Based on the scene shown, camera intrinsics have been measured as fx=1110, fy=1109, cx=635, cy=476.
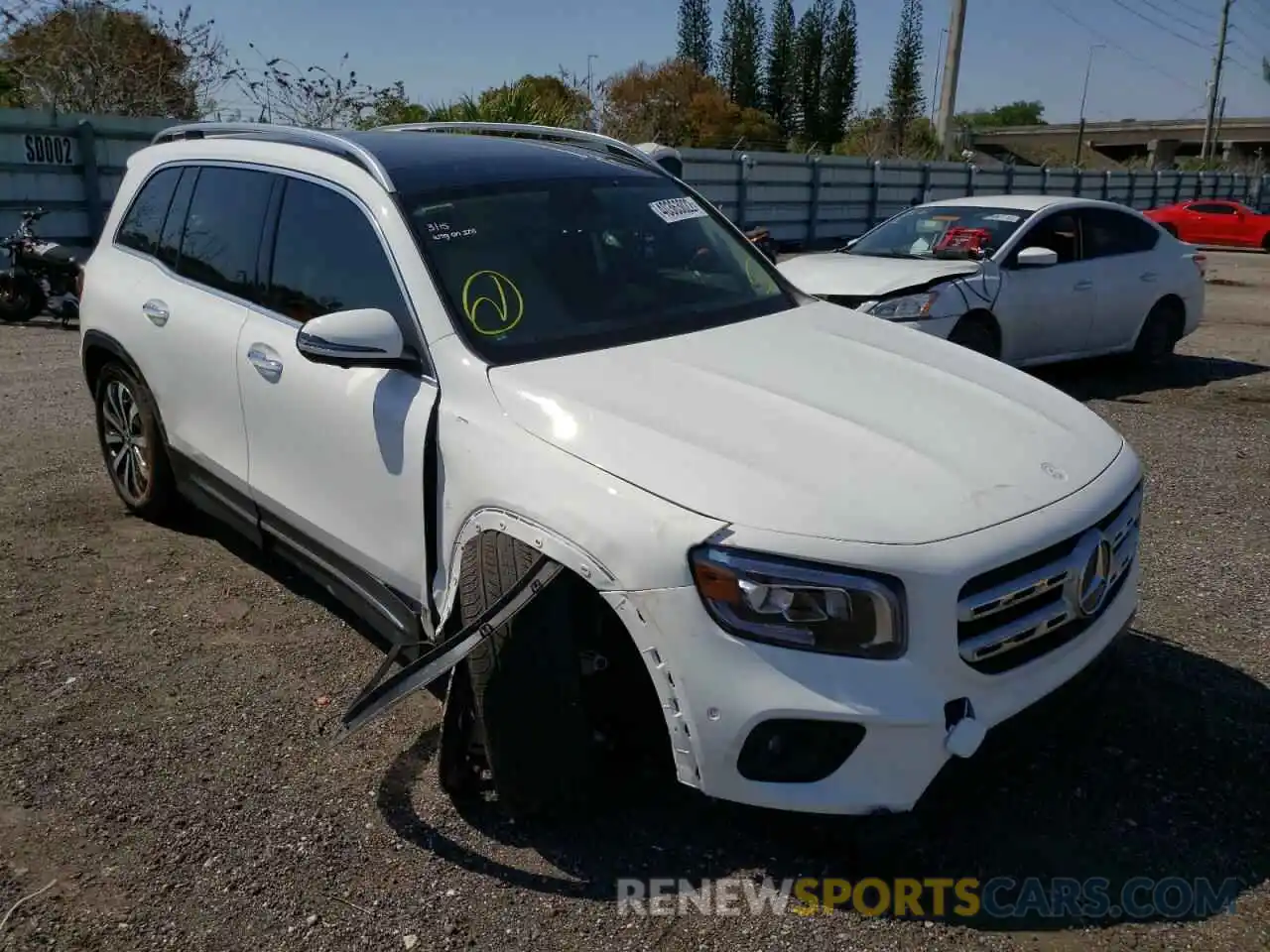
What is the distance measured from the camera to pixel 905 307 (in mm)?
7758

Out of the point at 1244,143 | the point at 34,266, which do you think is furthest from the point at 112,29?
the point at 1244,143

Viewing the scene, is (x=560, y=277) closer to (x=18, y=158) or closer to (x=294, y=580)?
(x=294, y=580)

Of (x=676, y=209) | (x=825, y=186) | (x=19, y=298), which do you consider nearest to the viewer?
(x=676, y=209)

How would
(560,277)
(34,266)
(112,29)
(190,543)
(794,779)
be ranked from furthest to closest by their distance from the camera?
(112,29)
(34,266)
(190,543)
(560,277)
(794,779)

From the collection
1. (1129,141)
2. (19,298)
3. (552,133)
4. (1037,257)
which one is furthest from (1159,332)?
(1129,141)

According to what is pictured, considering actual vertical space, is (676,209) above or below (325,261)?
above

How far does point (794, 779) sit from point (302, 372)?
6.83ft

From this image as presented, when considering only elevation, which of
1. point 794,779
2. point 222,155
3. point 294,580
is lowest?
point 294,580

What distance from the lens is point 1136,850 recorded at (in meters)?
2.91

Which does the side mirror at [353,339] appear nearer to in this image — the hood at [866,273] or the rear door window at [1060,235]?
the hood at [866,273]

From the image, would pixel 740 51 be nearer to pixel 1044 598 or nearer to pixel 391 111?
pixel 391 111

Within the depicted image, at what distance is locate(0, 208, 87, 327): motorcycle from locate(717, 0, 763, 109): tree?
73545 millimetres

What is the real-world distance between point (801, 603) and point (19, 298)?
38.7 ft

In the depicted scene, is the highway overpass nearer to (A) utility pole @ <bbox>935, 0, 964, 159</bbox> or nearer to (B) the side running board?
(A) utility pole @ <bbox>935, 0, 964, 159</bbox>
